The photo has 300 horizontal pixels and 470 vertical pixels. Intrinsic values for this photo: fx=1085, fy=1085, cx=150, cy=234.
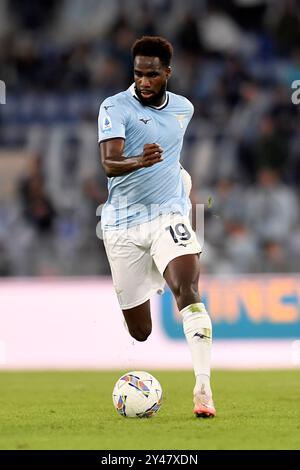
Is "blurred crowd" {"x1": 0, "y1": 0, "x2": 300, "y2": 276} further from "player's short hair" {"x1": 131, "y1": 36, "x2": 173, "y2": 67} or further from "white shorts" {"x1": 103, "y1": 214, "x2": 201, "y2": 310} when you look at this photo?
"player's short hair" {"x1": 131, "y1": 36, "x2": 173, "y2": 67}

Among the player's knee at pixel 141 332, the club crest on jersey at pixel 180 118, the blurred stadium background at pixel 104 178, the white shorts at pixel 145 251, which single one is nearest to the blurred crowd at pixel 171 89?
the blurred stadium background at pixel 104 178

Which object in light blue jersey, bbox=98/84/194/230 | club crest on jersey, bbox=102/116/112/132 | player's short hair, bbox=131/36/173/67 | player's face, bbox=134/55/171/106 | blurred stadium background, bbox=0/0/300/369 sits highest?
player's short hair, bbox=131/36/173/67

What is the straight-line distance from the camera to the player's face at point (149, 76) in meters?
7.25

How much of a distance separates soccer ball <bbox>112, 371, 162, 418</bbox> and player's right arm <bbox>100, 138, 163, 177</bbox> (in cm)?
138

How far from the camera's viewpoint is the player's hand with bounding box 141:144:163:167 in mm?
6801

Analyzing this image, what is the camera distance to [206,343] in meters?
6.94

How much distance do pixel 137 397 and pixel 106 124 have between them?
1.80 meters

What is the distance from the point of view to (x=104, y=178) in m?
15.5

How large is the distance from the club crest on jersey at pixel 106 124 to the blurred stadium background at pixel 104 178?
6.07 m

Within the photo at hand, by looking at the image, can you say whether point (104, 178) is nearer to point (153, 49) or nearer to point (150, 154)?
point (153, 49)

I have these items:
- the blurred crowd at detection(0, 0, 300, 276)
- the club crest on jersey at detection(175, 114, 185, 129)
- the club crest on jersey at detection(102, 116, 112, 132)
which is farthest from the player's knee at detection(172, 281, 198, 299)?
the blurred crowd at detection(0, 0, 300, 276)

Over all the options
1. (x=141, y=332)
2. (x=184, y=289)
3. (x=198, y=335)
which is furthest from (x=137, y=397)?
(x=141, y=332)

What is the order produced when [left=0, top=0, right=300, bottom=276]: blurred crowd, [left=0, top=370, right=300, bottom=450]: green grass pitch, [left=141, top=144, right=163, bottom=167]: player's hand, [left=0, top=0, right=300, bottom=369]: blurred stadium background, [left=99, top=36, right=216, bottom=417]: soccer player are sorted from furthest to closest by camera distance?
[left=0, top=0, right=300, bottom=276]: blurred crowd → [left=0, top=0, right=300, bottom=369]: blurred stadium background → [left=99, top=36, right=216, bottom=417]: soccer player → [left=141, top=144, right=163, bottom=167]: player's hand → [left=0, top=370, right=300, bottom=450]: green grass pitch
